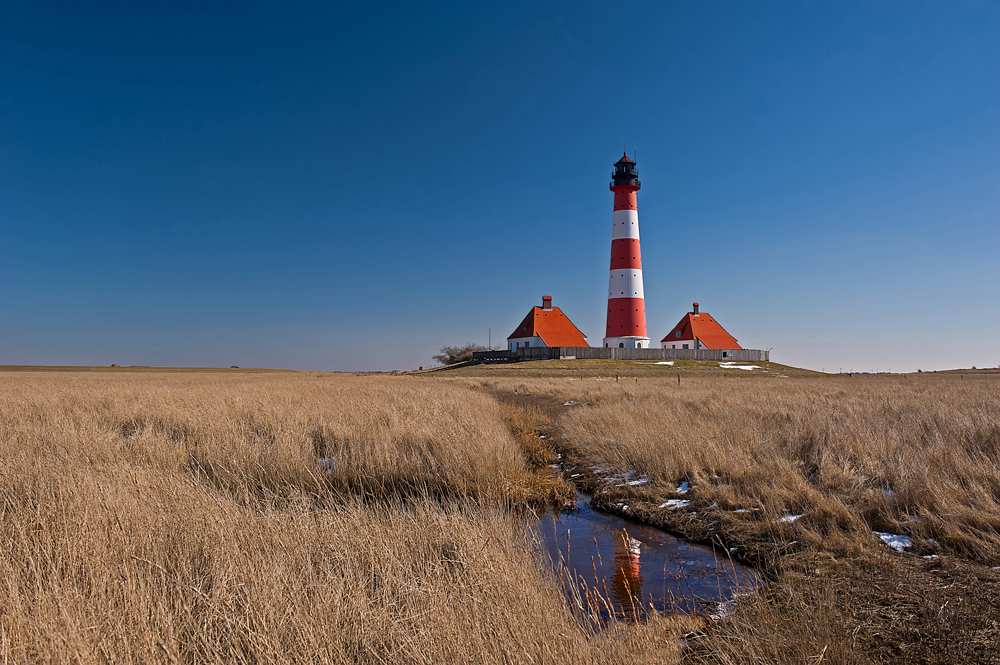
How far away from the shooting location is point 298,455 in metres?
7.50

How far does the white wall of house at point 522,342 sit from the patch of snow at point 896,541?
5112cm

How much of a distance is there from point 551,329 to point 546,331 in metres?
1.04

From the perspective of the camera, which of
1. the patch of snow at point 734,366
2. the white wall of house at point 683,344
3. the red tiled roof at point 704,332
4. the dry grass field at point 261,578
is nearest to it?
the dry grass field at point 261,578

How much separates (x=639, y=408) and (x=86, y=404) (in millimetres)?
14277

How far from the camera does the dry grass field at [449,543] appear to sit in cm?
272

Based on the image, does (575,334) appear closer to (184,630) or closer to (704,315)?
(704,315)

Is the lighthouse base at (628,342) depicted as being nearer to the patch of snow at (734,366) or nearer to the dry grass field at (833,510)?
the patch of snow at (734,366)

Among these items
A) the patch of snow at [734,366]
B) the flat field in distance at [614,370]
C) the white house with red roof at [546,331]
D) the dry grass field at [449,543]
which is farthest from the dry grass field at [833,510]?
the white house with red roof at [546,331]

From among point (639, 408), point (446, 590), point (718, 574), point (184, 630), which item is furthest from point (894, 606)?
point (639, 408)

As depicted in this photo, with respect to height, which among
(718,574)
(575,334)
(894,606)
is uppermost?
(575,334)

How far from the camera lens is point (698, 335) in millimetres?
57562

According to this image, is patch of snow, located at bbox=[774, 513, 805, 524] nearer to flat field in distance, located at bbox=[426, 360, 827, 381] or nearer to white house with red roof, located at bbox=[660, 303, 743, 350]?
flat field in distance, located at bbox=[426, 360, 827, 381]

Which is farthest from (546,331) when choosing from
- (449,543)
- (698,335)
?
(449,543)

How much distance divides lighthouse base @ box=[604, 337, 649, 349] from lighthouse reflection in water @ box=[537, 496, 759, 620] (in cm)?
4322
